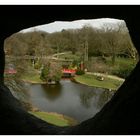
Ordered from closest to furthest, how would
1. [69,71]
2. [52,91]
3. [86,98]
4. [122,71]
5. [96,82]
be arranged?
1. [86,98]
2. [52,91]
3. [96,82]
4. [122,71]
5. [69,71]

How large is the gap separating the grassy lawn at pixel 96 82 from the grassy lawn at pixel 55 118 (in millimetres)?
11452

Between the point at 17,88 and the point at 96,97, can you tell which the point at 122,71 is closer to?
the point at 96,97

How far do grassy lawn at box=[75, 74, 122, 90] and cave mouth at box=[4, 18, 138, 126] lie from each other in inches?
4.0

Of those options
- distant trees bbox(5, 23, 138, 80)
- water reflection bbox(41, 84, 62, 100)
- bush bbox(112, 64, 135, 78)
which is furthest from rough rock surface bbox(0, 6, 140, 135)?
bush bbox(112, 64, 135, 78)

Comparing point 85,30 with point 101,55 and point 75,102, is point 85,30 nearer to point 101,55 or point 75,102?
point 101,55

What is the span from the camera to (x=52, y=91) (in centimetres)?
2691

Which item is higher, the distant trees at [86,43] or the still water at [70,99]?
the distant trees at [86,43]

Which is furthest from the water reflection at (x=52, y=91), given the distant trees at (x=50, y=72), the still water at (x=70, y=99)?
the distant trees at (x=50, y=72)

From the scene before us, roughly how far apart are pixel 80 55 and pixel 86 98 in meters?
19.5

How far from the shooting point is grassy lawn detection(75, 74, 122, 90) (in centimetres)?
2956

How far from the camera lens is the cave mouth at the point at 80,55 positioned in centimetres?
2462

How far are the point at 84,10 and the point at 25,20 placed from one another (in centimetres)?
155

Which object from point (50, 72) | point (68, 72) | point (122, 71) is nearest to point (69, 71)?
point (68, 72)

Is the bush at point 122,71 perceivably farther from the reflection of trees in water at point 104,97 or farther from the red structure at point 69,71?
the reflection of trees in water at point 104,97
